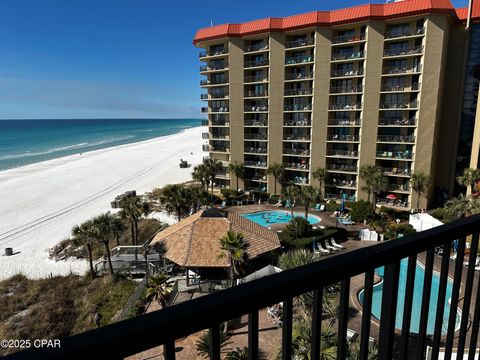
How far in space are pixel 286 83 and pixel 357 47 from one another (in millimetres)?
9925

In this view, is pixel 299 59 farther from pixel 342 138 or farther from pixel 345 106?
pixel 342 138

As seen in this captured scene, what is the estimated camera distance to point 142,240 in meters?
34.2

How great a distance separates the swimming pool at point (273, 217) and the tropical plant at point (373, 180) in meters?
7.42

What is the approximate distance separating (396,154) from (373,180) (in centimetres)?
509

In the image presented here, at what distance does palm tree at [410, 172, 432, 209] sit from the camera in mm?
39219

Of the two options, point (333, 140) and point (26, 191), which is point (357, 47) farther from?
point (26, 191)

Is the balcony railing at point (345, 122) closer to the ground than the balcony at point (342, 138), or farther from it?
farther from it

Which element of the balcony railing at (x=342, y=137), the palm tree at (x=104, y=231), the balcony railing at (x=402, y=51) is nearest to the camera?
the palm tree at (x=104, y=231)

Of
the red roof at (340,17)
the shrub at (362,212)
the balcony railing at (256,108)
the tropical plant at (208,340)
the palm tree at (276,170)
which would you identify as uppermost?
the red roof at (340,17)

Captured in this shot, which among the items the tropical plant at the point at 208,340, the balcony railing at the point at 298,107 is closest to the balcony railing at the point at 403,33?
the balcony railing at the point at 298,107

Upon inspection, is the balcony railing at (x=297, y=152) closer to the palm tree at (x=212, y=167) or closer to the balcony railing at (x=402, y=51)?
the palm tree at (x=212, y=167)

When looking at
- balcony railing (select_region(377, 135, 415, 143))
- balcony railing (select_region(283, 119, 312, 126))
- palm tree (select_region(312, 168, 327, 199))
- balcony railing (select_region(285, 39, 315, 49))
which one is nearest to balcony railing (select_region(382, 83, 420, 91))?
balcony railing (select_region(377, 135, 415, 143))

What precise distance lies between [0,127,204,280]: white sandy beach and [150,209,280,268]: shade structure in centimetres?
961

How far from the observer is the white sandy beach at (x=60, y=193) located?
3047cm
